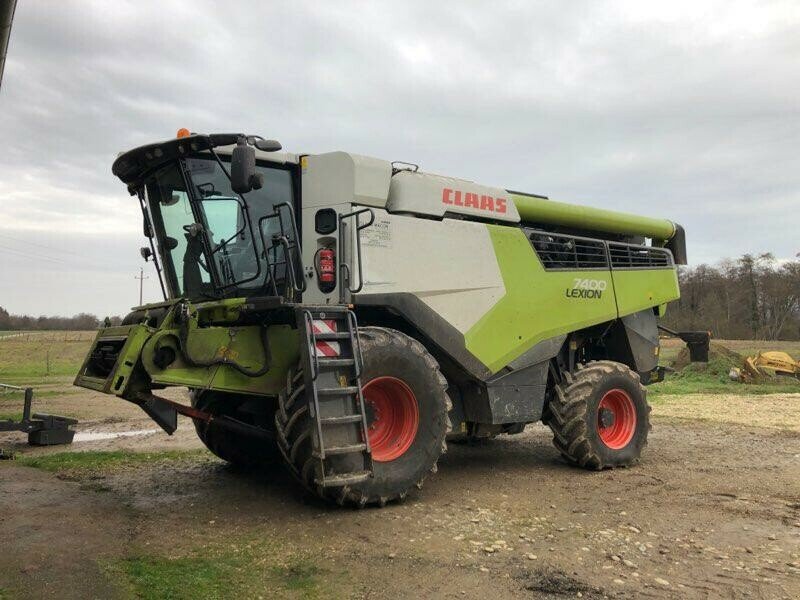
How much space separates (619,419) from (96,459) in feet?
20.3

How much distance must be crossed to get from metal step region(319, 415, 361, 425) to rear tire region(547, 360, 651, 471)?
287cm

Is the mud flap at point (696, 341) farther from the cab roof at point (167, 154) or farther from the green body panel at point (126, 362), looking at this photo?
the green body panel at point (126, 362)

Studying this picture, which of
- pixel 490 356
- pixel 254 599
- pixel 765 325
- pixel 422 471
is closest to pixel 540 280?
pixel 490 356

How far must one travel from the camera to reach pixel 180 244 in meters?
6.24

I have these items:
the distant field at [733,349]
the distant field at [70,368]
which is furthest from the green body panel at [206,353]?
the distant field at [733,349]

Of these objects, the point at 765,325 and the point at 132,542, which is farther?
the point at 765,325

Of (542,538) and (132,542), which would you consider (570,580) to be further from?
(132,542)

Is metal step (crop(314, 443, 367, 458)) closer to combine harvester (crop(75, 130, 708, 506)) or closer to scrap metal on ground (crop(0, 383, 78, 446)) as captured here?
combine harvester (crop(75, 130, 708, 506))

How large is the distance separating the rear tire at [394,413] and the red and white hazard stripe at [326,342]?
0.24m

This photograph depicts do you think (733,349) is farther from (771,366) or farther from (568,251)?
(568,251)

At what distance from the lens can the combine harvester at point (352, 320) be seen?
5.17 meters

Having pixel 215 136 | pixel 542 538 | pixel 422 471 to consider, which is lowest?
pixel 542 538

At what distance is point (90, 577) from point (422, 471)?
2.65 m

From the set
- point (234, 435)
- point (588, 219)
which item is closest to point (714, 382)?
point (588, 219)
